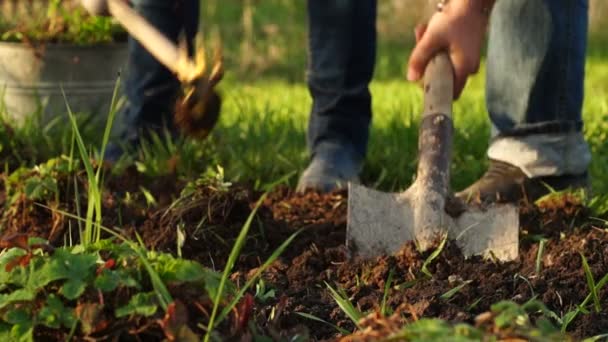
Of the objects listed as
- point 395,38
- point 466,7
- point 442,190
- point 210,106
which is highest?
point 466,7

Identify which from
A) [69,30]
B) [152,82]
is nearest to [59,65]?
[69,30]

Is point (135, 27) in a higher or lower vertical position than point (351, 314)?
higher

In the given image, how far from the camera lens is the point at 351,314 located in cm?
198

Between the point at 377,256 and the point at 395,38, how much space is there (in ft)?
19.5

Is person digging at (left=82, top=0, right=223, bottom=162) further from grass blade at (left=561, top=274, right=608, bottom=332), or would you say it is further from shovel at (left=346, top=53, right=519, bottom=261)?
grass blade at (left=561, top=274, right=608, bottom=332)

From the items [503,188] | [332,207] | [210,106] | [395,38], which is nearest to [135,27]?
[210,106]

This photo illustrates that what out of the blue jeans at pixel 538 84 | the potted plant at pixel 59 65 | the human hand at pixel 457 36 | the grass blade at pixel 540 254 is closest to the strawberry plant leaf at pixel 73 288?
the grass blade at pixel 540 254

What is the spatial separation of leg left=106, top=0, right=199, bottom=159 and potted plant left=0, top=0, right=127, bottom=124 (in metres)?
0.36

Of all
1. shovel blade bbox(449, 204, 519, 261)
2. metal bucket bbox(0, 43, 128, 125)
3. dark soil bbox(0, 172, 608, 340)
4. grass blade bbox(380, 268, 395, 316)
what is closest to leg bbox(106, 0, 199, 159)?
metal bucket bbox(0, 43, 128, 125)

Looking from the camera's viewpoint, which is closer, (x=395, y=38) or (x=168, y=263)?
(x=168, y=263)

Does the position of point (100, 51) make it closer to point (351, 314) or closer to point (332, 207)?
point (332, 207)

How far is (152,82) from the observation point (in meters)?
3.74

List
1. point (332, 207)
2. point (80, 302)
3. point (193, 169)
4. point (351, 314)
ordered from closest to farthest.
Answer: point (80, 302) < point (351, 314) < point (332, 207) < point (193, 169)

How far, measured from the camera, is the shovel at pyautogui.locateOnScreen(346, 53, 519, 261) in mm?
2760
